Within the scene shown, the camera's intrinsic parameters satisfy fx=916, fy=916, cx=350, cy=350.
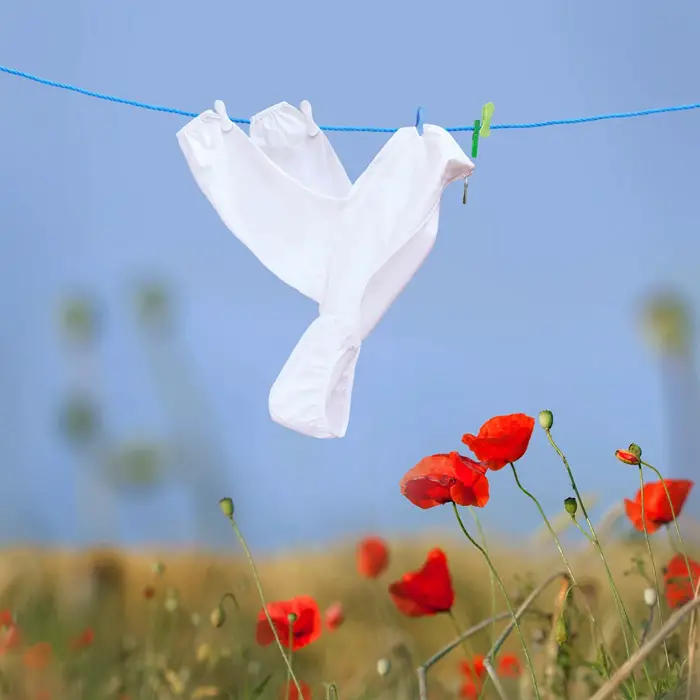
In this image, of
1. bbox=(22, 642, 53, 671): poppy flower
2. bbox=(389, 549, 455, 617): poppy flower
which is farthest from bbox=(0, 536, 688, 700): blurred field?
bbox=(389, 549, 455, 617): poppy flower

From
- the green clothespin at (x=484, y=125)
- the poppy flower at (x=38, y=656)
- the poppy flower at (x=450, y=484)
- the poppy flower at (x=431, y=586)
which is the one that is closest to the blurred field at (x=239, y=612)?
the poppy flower at (x=38, y=656)

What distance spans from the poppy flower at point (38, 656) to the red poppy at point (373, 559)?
0.38 metres

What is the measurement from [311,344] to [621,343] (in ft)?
1.70

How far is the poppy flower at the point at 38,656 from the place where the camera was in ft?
3.45

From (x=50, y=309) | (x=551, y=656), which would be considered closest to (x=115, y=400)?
(x=50, y=309)

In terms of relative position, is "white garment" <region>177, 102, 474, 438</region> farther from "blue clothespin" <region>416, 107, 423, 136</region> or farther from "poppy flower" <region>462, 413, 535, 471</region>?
"poppy flower" <region>462, 413, 535, 471</region>

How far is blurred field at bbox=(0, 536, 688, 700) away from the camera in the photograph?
1.06 meters

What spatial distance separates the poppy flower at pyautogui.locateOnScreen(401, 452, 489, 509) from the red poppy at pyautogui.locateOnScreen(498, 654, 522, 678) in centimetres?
30

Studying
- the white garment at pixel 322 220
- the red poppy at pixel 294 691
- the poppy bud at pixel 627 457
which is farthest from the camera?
the red poppy at pixel 294 691

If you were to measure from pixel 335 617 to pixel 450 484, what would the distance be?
0.32m

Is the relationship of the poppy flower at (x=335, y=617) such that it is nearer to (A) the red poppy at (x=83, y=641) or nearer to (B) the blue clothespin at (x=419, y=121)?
(A) the red poppy at (x=83, y=641)

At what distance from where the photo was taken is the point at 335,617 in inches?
42.8

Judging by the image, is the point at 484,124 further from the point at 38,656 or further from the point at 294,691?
the point at 38,656

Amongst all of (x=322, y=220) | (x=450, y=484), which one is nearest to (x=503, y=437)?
(x=450, y=484)
